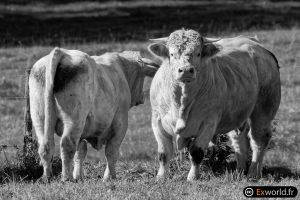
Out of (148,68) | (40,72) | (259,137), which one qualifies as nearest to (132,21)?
Answer: (148,68)

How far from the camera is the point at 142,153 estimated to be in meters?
14.8

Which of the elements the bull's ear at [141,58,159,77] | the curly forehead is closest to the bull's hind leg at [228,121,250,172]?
the bull's ear at [141,58,159,77]

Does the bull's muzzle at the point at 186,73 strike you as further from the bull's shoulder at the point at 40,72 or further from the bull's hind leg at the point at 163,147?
the bull's shoulder at the point at 40,72

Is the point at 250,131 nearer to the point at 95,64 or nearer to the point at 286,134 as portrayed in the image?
the point at 95,64

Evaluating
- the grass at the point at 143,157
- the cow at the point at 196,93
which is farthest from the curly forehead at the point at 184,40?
the grass at the point at 143,157

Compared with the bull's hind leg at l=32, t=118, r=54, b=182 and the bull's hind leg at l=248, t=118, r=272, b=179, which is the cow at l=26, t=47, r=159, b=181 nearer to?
the bull's hind leg at l=32, t=118, r=54, b=182

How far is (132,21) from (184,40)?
66.3 ft

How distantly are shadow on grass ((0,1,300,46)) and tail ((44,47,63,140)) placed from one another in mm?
14771

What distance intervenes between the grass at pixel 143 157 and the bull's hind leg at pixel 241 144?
468mm

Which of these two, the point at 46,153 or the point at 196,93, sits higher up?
the point at 196,93

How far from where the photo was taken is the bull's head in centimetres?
880

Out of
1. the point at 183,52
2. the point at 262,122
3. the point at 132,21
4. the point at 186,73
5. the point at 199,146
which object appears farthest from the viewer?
the point at 132,21

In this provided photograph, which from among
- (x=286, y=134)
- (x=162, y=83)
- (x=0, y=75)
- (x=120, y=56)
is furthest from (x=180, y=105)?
(x=0, y=75)

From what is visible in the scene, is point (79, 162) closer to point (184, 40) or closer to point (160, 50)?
point (160, 50)
